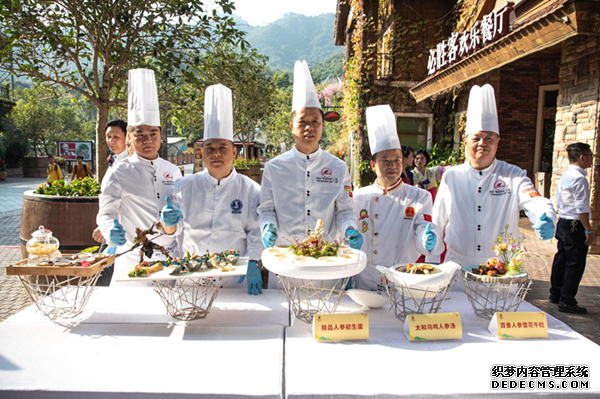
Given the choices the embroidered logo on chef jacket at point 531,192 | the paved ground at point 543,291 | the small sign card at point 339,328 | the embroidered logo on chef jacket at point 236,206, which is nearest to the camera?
the small sign card at point 339,328

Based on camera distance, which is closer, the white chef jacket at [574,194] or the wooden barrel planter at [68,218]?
the white chef jacket at [574,194]

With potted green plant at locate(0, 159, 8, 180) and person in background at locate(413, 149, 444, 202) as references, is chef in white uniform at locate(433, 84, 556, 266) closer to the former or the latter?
person in background at locate(413, 149, 444, 202)

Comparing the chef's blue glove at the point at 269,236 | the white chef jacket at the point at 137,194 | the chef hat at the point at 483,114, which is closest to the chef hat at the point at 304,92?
the chef's blue glove at the point at 269,236

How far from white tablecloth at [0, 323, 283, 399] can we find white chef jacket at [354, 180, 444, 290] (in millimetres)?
1041

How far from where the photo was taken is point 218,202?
253 cm

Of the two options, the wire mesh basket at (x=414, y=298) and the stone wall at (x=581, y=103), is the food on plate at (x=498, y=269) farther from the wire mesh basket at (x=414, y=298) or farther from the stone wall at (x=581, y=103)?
the stone wall at (x=581, y=103)

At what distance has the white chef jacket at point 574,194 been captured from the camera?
3.98 metres

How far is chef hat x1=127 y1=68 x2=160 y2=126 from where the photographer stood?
256 centimetres

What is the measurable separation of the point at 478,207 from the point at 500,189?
17 centimetres

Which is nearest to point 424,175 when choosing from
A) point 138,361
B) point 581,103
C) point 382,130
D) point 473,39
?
point 581,103

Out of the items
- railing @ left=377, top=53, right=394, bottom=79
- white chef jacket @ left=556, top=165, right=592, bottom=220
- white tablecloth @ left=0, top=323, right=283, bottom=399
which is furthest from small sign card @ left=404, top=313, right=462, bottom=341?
railing @ left=377, top=53, right=394, bottom=79

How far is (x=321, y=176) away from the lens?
2516mm

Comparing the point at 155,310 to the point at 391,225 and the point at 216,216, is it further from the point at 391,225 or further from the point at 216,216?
the point at 391,225

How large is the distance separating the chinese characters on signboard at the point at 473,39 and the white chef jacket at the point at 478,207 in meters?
5.40
